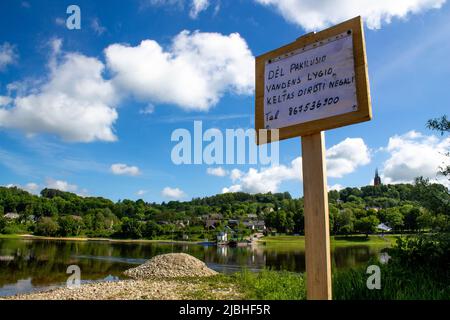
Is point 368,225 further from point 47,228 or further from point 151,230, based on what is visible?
point 47,228

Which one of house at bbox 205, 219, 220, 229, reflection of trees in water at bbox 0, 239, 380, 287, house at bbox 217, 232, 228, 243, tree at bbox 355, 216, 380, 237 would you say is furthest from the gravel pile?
house at bbox 205, 219, 220, 229

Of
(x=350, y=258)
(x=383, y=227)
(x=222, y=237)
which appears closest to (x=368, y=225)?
(x=383, y=227)

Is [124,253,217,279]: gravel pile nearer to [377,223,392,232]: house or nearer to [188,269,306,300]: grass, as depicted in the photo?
[188,269,306,300]: grass

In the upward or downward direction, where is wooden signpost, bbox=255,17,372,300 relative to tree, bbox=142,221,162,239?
upward

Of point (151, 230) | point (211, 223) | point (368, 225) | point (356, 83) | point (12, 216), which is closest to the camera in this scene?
point (356, 83)

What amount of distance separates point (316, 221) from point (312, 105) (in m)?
0.93

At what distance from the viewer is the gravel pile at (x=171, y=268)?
16.2 m

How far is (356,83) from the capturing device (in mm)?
2650

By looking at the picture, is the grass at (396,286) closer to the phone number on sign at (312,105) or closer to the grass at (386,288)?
the grass at (386,288)

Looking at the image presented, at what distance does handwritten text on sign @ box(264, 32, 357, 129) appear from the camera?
271cm

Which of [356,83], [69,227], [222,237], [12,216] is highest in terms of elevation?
[12,216]

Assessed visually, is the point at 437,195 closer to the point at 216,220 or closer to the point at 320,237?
the point at 320,237
